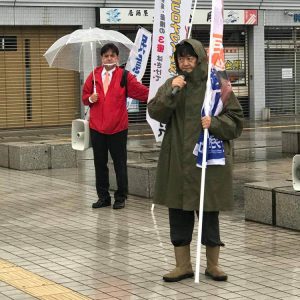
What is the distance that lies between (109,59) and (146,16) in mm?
14961

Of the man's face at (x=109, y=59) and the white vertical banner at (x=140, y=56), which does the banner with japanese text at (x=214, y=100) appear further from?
the white vertical banner at (x=140, y=56)

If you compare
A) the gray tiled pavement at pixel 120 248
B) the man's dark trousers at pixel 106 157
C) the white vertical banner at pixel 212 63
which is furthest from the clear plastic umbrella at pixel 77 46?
the white vertical banner at pixel 212 63

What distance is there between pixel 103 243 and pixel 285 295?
2.47 m

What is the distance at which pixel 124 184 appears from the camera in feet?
34.2

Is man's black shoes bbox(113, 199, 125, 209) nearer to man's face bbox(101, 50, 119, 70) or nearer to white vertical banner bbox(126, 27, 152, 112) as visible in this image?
man's face bbox(101, 50, 119, 70)

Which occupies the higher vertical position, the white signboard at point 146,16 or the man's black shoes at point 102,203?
the white signboard at point 146,16

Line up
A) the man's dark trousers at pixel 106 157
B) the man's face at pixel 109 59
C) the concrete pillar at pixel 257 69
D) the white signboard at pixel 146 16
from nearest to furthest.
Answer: the man's face at pixel 109 59
the man's dark trousers at pixel 106 157
the white signboard at pixel 146 16
the concrete pillar at pixel 257 69

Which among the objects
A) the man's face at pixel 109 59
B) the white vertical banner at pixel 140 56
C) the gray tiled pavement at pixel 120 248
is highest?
the white vertical banner at pixel 140 56

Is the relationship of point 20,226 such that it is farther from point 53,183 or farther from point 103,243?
point 53,183

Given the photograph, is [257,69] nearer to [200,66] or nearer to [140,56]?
[140,56]

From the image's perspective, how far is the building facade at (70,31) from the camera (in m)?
23.6

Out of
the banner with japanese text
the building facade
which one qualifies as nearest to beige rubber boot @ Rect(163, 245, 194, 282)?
the banner with japanese text

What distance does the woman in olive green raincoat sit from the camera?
6.70m

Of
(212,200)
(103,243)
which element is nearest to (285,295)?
(212,200)
